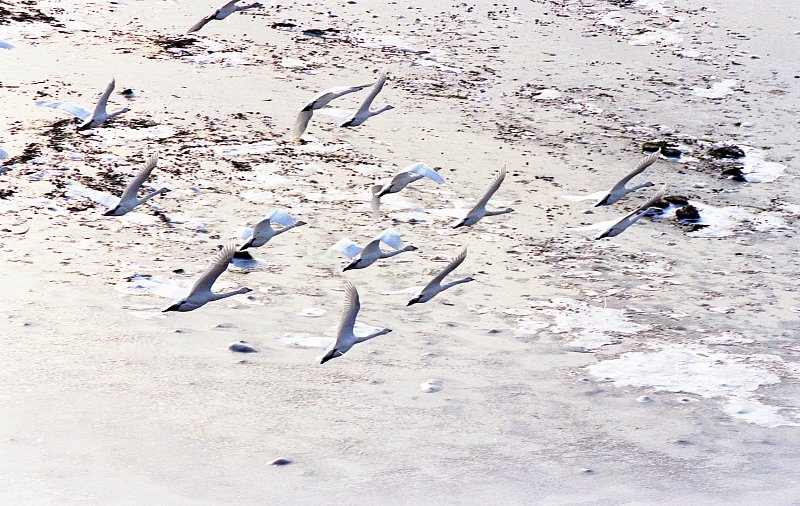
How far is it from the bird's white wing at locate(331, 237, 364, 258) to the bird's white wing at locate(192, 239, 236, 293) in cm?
201

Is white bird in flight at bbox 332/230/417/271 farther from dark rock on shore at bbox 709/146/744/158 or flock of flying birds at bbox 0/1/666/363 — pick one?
dark rock on shore at bbox 709/146/744/158

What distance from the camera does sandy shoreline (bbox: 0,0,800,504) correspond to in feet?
38.5

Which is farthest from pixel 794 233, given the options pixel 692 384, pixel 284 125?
pixel 284 125

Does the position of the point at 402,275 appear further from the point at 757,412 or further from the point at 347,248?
Answer: the point at 757,412

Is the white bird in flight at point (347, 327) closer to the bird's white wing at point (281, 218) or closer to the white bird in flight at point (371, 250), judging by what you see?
the white bird in flight at point (371, 250)

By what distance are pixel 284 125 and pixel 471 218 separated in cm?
555

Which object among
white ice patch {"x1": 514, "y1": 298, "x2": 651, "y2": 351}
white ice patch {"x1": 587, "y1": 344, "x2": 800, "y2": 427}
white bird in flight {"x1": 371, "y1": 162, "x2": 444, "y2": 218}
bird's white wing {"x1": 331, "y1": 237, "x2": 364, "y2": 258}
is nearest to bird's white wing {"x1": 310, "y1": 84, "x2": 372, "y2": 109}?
white bird in flight {"x1": 371, "y1": 162, "x2": 444, "y2": 218}

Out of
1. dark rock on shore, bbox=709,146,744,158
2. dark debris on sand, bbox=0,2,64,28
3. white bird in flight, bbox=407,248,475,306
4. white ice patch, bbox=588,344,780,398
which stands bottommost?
dark debris on sand, bbox=0,2,64,28

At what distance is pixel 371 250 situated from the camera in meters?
13.6

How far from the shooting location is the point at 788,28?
2495 cm

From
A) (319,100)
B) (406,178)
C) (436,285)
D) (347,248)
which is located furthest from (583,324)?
(319,100)

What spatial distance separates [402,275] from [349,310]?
10.5 ft

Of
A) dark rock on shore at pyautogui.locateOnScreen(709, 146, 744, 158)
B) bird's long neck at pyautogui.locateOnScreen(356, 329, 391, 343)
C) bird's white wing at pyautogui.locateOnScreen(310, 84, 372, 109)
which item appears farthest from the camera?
dark rock on shore at pyautogui.locateOnScreen(709, 146, 744, 158)

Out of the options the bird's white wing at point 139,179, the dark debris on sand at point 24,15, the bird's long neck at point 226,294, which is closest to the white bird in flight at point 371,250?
the bird's long neck at point 226,294
